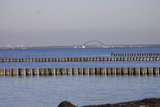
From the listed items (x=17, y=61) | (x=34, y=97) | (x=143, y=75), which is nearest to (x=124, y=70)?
(x=143, y=75)

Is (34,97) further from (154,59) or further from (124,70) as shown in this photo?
(154,59)

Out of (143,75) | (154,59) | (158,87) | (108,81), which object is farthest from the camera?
(154,59)

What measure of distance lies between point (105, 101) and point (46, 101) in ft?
11.8

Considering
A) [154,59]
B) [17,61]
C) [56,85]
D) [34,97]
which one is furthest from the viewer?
[17,61]

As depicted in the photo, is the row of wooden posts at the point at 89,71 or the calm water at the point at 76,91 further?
the row of wooden posts at the point at 89,71

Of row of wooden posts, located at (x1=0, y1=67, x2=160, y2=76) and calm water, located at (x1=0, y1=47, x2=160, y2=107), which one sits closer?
calm water, located at (x1=0, y1=47, x2=160, y2=107)

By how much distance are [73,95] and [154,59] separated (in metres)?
56.2

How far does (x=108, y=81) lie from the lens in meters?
40.3

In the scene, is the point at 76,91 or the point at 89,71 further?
the point at 89,71

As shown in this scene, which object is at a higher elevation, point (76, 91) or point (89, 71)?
point (76, 91)

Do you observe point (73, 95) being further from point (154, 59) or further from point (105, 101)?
point (154, 59)

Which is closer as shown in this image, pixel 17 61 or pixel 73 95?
pixel 73 95

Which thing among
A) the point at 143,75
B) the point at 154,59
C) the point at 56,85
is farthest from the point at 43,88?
the point at 154,59

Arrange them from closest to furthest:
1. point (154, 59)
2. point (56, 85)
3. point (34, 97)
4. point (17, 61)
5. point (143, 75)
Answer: point (34, 97) → point (56, 85) → point (143, 75) → point (154, 59) → point (17, 61)
